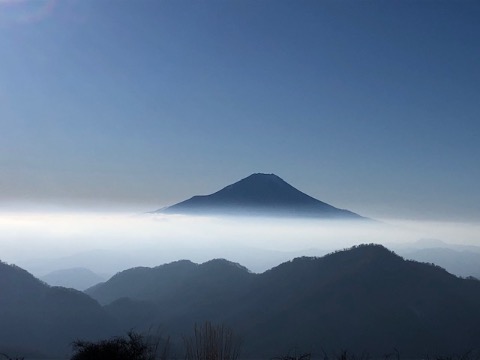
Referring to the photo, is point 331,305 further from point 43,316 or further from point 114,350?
point 114,350

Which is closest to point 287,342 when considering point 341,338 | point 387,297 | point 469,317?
point 341,338

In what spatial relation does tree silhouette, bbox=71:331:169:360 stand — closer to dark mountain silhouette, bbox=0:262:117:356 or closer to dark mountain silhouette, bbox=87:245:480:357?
dark mountain silhouette, bbox=87:245:480:357

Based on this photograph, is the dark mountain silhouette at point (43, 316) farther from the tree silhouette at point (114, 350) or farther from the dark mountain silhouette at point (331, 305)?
the tree silhouette at point (114, 350)

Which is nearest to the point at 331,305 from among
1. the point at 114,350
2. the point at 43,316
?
the point at 43,316

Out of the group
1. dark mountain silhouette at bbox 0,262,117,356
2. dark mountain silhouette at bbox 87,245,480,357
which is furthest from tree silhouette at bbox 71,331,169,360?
dark mountain silhouette at bbox 0,262,117,356

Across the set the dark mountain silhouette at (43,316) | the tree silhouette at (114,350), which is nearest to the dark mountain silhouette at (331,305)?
the dark mountain silhouette at (43,316)
